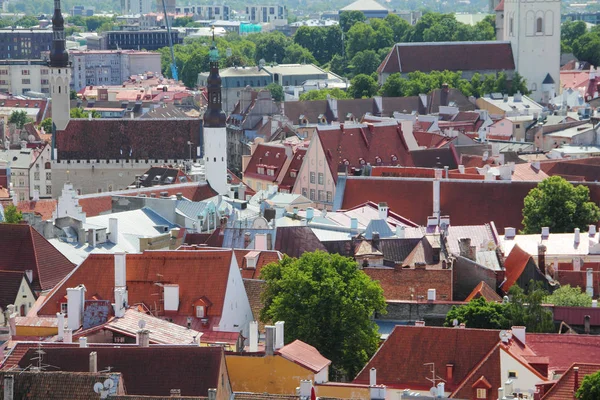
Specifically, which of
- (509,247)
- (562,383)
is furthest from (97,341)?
(509,247)

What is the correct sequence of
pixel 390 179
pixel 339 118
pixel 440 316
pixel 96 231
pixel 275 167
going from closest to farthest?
pixel 440 316 → pixel 96 231 → pixel 390 179 → pixel 275 167 → pixel 339 118

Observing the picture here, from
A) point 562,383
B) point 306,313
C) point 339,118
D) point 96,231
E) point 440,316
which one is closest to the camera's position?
point 562,383

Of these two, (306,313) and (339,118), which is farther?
(339,118)

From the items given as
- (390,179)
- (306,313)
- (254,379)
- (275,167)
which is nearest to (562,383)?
(254,379)

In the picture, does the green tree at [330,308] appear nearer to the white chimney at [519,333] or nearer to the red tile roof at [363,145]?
the white chimney at [519,333]

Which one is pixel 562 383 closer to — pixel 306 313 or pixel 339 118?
pixel 306 313
